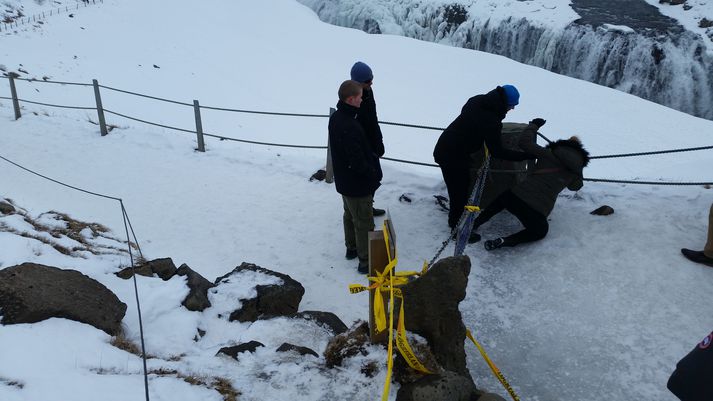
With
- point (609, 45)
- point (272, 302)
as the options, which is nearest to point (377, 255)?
point (272, 302)

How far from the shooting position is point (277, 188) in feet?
22.3

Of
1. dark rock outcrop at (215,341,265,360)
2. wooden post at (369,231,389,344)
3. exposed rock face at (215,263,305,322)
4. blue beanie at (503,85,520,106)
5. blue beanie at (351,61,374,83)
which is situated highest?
blue beanie at (351,61,374,83)

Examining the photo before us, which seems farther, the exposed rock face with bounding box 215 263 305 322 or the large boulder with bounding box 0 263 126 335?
the exposed rock face with bounding box 215 263 305 322

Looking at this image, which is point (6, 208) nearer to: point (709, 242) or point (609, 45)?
point (709, 242)

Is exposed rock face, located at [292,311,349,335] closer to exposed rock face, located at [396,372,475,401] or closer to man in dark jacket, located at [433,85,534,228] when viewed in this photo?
exposed rock face, located at [396,372,475,401]

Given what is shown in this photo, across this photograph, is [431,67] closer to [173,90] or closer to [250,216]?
[173,90]

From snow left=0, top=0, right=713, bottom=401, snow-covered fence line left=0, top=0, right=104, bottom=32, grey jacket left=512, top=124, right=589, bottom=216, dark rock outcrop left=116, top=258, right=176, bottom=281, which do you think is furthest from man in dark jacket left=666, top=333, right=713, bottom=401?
snow-covered fence line left=0, top=0, right=104, bottom=32

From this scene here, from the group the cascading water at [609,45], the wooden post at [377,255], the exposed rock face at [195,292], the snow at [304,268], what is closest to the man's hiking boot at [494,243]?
the snow at [304,268]

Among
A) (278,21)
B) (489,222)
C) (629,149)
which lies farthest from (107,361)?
(278,21)

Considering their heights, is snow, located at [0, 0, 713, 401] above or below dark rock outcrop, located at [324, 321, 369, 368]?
below

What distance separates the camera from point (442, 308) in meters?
2.96

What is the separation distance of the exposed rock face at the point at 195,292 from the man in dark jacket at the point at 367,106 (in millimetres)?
1994

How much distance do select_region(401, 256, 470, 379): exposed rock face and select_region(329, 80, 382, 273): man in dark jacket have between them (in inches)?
52.9

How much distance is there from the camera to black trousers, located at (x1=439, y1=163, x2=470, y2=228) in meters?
4.91
